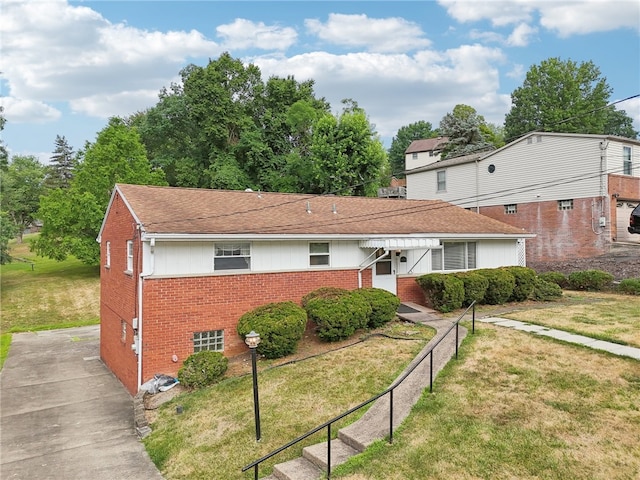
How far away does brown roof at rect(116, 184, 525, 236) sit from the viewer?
13266mm

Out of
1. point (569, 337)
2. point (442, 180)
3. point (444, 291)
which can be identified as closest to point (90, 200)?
point (442, 180)

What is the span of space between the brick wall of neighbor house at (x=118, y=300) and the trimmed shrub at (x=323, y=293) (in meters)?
5.09

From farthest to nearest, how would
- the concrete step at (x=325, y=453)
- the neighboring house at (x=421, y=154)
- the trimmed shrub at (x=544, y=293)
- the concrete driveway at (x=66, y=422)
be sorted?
the neighboring house at (x=421, y=154)
the trimmed shrub at (x=544, y=293)
the concrete driveway at (x=66, y=422)
the concrete step at (x=325, y=453)

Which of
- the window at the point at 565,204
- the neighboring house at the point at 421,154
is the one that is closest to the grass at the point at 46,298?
the window at the point at 565,204

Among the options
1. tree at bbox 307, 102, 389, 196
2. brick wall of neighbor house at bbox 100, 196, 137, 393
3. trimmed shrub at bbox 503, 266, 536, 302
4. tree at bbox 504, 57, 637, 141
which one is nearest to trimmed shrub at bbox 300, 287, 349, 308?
brick wall of neighbor house at bbox 100, 196, 137, 393

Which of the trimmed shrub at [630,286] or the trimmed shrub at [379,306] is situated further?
the trimmed shrub at [630,286]

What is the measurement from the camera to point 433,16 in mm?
16188

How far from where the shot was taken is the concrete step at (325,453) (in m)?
6.64

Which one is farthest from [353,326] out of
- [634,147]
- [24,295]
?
[24,295]

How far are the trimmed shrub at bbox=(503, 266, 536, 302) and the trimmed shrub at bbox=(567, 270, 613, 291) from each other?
492 centimetres

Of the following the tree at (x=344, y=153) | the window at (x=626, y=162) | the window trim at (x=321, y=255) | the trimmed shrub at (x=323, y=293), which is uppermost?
the tree at (x=344, y=153)

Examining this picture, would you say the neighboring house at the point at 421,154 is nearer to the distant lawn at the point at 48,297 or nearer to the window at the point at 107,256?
the distant lawn at the point at 48,297

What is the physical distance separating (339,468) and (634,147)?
25420mm

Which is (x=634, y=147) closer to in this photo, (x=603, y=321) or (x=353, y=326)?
(x=603, y=321)
